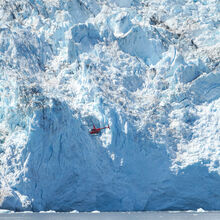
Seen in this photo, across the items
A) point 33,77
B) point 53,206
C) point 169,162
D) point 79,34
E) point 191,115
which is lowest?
point 53,206

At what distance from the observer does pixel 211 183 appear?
31.2 m

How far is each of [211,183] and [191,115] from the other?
4.61 m

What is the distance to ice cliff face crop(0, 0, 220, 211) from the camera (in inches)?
1192

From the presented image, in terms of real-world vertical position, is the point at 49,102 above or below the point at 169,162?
above

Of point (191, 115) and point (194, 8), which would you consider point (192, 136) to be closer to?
point (191, 115)

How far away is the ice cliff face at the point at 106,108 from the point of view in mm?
30281

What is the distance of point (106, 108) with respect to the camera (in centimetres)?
3247

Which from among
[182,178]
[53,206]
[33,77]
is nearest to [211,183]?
[182,178]

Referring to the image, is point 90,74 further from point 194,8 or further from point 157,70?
point 194,8

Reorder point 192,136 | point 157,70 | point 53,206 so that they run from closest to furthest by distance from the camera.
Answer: point 53,206
point 192,136
point 157,70

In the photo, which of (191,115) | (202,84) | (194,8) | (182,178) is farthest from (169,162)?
(194,8)

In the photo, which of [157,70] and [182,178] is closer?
[182,178]

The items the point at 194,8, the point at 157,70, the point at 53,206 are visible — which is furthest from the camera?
the point at 194,8

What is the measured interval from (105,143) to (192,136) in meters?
5.41
